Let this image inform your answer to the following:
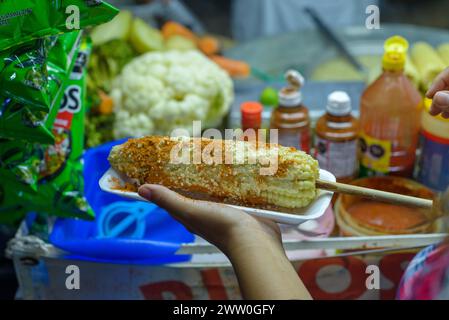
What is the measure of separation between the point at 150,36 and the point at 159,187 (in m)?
1.25

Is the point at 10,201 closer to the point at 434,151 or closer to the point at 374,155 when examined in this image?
the point at 374,155

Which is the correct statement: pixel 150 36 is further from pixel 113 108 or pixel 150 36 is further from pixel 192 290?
pixel 192 290

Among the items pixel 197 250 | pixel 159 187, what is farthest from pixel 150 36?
pixel 159 187

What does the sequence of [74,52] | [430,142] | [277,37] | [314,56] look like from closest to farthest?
[74,52] < [430,142] < [314,56] < [277,37]

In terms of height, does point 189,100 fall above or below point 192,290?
above

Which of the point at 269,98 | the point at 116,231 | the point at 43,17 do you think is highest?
the point at 43,17

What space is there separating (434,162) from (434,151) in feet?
0.11

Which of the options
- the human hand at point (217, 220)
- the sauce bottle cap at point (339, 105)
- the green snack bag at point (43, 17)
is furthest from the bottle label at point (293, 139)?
the green snack bag at point (43, 17)

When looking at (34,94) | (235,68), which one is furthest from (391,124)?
(34,94)

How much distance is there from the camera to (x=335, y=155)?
1502mm

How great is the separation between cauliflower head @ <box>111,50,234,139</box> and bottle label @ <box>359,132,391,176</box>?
20.7 inches

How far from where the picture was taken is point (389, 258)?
1.36 meters

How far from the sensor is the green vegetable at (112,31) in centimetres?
203

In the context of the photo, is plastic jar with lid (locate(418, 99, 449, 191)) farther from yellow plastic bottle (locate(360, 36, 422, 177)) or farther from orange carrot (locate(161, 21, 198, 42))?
orange carrot (locate(161, 21, 198, 42))
